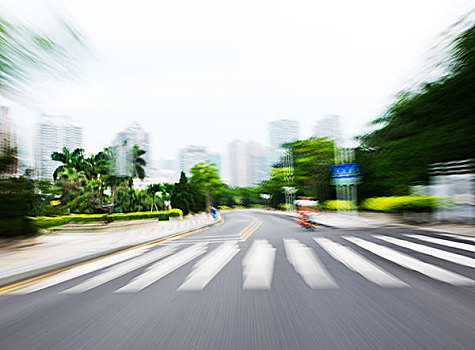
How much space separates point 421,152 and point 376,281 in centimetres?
1372

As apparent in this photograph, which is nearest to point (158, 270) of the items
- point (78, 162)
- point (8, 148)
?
point (8, 148)

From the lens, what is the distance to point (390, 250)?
760cm

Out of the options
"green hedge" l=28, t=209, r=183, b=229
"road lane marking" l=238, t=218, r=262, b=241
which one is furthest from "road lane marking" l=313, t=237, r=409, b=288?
"green hedge" l=28, t=209, r=183, b=229

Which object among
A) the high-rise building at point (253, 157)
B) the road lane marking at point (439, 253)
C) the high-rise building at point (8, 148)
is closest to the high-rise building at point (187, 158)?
the high-rise building at point (253, 157)

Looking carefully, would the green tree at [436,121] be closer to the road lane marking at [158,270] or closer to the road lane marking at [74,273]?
the road lane marking at [158,270]

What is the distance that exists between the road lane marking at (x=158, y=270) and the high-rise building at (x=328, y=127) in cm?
3072

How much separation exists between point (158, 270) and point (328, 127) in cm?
4633

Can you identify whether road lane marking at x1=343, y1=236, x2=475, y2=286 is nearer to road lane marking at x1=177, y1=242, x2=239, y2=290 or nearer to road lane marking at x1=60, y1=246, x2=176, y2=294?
road lane marking at x1=177, y1=242, x2=239, y2=290

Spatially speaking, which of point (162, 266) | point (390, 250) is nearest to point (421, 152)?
point (390, 250)

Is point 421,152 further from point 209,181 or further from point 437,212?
point 209,181

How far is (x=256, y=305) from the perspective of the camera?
3.94 meters

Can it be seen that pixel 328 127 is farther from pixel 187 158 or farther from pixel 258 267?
pixel 187 158

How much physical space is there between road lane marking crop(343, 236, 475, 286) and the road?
0.06 feet

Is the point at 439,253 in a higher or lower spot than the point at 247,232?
higher
